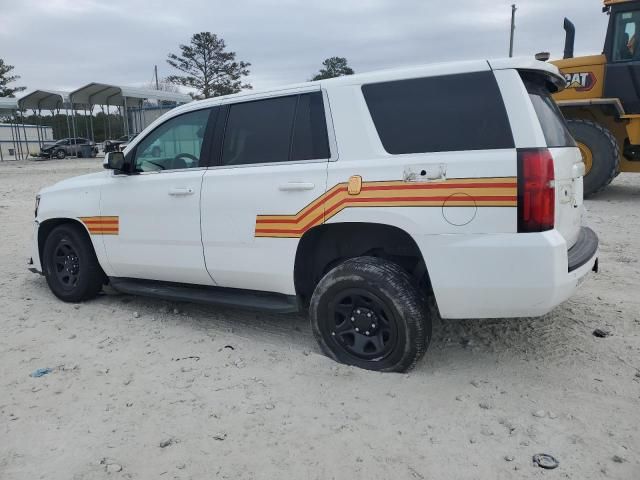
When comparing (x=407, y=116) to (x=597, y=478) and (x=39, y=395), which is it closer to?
(x=597, y=478)

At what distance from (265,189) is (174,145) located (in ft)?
3.96

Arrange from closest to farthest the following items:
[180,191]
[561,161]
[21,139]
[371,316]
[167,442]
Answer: [167,442], [561,161], [371,316], [180,191], [21,139]

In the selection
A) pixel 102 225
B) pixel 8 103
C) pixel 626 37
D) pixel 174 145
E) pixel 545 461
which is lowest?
pixel 545 461

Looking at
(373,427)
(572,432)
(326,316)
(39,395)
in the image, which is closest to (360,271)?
(326,316)

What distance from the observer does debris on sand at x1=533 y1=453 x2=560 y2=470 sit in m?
2.47

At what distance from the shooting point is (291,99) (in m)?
3.77

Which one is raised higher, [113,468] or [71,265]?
[71,265]

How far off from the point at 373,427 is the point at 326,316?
0.89 meters

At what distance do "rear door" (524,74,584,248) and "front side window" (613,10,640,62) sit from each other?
7.04 meters

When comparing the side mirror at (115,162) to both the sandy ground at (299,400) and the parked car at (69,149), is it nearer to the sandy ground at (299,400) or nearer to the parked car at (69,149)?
the sandy ground at (299,400)

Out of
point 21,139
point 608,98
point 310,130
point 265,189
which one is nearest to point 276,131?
point 310,130

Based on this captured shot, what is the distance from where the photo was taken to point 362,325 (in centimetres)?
344

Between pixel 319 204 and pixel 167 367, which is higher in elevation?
pixel 319 204

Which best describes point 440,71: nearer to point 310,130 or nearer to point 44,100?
point 310,130
